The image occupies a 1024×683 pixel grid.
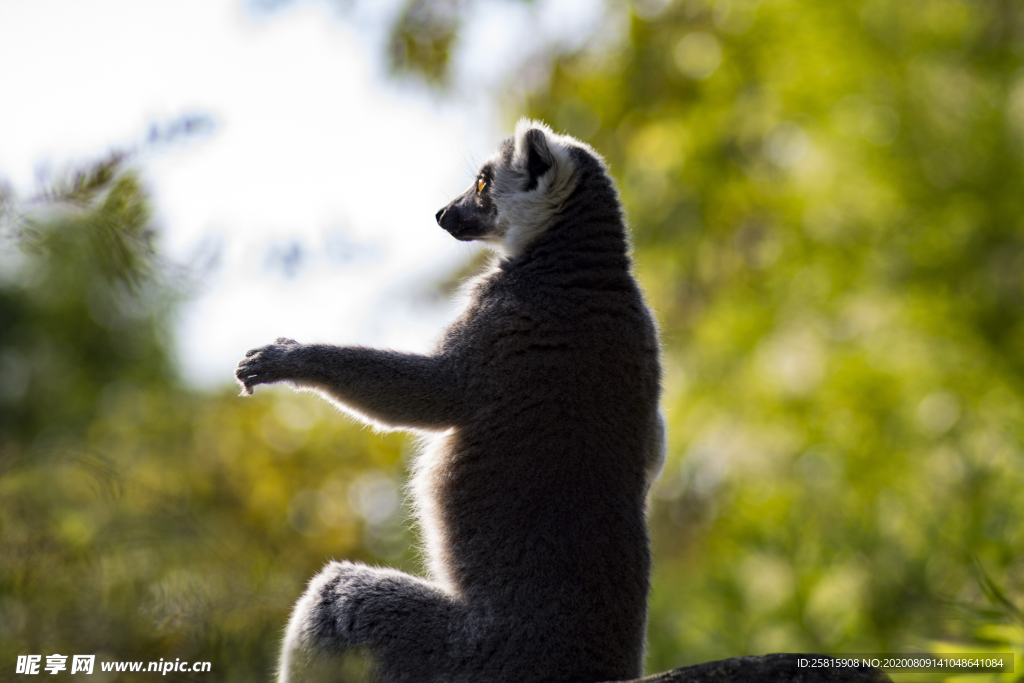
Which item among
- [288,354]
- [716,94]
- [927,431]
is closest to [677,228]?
[716,94]

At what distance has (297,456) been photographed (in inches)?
269

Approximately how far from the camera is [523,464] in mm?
2779

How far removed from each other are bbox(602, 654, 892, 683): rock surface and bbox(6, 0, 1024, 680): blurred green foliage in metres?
3.28

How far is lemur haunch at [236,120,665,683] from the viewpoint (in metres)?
2.59

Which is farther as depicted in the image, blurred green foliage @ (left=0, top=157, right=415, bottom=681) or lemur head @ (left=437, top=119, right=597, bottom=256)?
lemur head @ (left=437, top=119, right=597, bottom=256)

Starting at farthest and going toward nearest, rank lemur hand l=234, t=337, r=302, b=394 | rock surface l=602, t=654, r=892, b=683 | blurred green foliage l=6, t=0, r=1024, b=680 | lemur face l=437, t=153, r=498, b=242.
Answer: blurred green foliage l=6, t=0, r=1024, b=680 < lemur face l=437, t=153, r=498, b=242 < lemur hand l=234, t=337, r=302, b=394 < rock surface l=602, t=654, r=892, b=683

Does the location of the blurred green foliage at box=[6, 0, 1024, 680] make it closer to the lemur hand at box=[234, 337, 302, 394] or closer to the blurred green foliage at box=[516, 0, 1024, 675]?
the blurred green foliage at box=[516, 0, 1024, 675]

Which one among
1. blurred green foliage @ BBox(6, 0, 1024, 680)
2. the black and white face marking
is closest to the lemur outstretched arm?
the black and white face marking

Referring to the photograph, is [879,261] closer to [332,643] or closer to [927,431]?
[927,431]

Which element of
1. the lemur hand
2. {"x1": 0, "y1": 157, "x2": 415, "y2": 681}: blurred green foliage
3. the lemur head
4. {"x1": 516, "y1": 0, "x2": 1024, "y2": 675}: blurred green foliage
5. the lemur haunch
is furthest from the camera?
{"x1": 516, "y1": 0, "x2": 1024, "y2": 675}: blurred green foliage

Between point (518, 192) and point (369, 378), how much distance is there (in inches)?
44.1

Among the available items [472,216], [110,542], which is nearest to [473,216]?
[472,216]

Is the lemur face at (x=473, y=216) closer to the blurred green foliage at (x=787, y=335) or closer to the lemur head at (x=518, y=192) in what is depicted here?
the lemur head at (x=518, y=192)

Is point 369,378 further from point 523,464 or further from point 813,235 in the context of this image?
point 813,235
